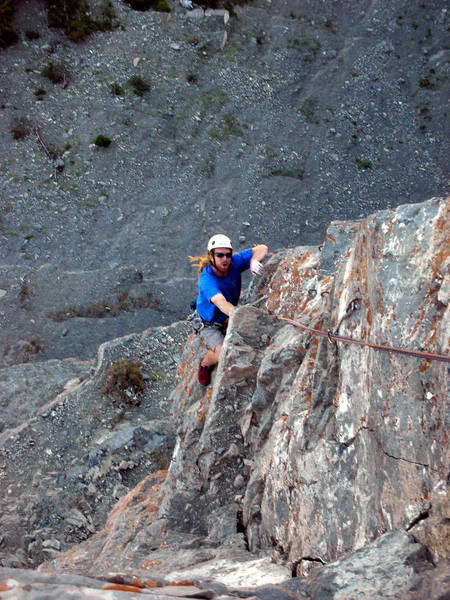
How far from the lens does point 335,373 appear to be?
549 centimetres

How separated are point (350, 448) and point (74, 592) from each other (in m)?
2.67

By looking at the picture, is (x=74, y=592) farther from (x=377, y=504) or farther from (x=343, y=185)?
(x=343, y=185)

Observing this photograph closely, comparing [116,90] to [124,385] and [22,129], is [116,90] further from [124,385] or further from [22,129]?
[124,385]

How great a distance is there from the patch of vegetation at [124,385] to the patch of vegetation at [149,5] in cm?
2778

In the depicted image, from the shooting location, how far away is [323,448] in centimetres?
505

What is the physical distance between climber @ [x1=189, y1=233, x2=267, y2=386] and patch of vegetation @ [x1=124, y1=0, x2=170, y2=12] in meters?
29.5

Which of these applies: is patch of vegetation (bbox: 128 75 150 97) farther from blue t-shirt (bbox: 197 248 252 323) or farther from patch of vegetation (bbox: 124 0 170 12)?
blue t-shirt (bbox: 197 248 252 323)

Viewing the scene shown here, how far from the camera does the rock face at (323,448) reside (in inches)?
144

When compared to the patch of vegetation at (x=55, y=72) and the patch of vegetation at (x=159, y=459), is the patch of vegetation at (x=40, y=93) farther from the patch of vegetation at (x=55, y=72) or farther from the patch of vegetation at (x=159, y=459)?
the patch of vegetation at (x=159, y=459)

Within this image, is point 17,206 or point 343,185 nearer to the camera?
point 17,206

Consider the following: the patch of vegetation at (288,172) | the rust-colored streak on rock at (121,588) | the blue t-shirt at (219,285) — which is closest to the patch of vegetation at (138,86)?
the patch of vegetation at (288,172)

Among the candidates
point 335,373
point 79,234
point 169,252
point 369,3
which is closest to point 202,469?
point 335,373

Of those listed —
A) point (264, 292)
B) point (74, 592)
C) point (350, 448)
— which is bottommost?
point (74, 592)

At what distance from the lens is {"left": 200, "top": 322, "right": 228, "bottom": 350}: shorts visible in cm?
851
